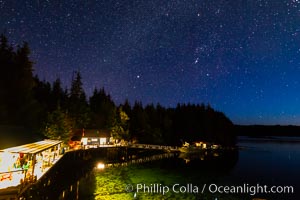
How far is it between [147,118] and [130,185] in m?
55.4

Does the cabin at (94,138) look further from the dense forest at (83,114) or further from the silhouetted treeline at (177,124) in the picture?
the silhouetted treeline at (177,124)

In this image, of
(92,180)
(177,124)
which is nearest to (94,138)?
(92,180)

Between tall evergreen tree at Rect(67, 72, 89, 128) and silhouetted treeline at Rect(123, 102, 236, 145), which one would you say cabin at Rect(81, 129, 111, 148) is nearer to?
tall evergreen tree at Rect(67, 72, 89, 128)

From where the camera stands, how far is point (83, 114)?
79.2 meters

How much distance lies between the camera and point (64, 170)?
4009 cm

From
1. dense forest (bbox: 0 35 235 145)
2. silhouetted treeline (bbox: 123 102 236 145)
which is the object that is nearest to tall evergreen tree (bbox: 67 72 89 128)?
dense forest (bbox: 0 35 235 145)

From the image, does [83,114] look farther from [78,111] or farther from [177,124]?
[177,124]

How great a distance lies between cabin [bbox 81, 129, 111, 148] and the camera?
71.8 metres

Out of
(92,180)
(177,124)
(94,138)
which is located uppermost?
(177,124)

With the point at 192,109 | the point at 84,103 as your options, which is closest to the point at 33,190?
the point at 84,103

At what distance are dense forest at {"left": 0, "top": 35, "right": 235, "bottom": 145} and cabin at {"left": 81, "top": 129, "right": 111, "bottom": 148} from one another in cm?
426

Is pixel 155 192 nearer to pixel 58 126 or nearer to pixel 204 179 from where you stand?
pixel 204 179

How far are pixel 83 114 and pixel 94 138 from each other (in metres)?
10.2

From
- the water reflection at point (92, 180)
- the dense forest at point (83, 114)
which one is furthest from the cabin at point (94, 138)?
the water reflection at point (92, 180)
